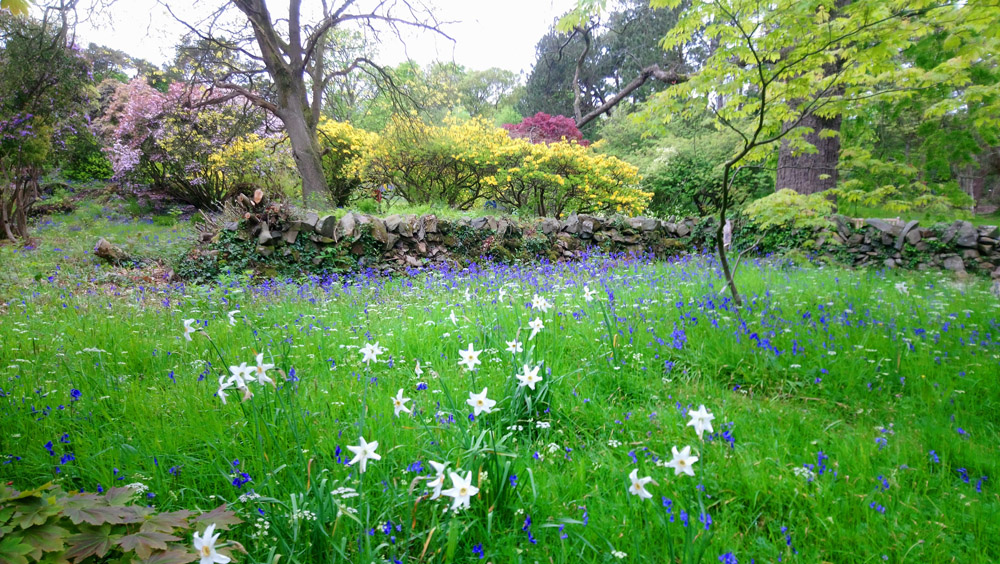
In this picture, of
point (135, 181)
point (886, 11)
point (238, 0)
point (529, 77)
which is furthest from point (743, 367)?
point (529, 77)

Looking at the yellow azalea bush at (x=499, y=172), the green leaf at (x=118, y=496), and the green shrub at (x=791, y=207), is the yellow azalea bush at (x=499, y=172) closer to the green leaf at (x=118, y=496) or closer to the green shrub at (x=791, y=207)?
the green shrub at (x=791, y=207)

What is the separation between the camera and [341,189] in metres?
14.0

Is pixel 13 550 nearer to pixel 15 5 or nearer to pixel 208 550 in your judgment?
pixel 208 550

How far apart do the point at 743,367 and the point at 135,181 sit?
60.9 feet

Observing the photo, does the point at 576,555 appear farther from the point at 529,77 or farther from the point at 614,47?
the point at 529,77

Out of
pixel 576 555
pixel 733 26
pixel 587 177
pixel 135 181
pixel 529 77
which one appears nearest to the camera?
pixel 576 555

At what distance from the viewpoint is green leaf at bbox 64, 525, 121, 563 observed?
1.09m

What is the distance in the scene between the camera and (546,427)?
2.13m

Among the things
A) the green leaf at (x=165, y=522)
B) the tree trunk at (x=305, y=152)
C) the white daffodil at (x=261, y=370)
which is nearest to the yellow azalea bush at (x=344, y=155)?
the tree trunk at (x=305, y=152)

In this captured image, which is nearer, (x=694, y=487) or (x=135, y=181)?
(x=694, y=487)

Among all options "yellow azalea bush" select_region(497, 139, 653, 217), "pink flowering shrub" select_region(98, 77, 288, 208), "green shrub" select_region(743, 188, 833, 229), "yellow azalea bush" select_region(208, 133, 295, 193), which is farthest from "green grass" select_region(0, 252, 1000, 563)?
"pink flowering shrub" select_region(98, 77, 288, 208)

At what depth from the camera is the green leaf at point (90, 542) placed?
109 centimetres

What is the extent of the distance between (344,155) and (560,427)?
13170mm

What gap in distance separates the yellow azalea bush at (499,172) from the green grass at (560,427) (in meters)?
7.42
